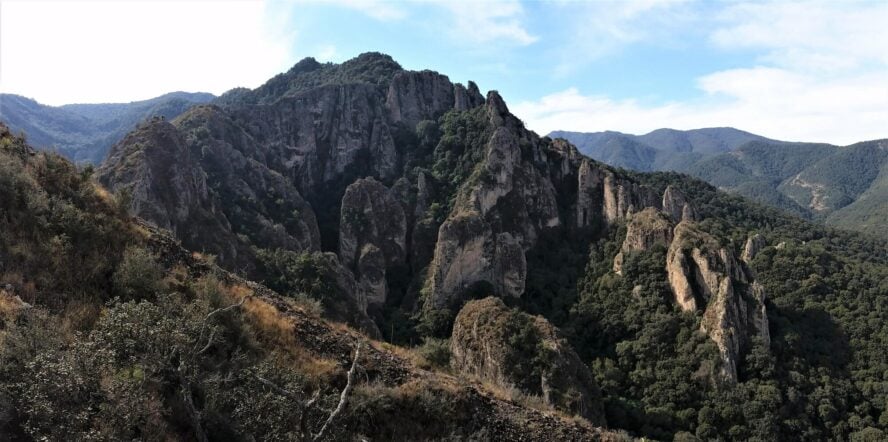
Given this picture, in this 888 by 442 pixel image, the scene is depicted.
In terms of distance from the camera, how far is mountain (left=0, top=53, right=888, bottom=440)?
937 centimetres

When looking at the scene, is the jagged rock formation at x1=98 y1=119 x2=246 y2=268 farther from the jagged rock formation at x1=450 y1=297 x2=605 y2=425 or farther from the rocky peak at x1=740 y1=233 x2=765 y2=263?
the rocky peak at x1=740 y1=233 x2=765 y2=263

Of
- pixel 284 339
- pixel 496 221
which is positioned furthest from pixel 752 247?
pixel 284 339

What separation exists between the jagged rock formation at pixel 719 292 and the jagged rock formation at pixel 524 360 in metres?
20.2

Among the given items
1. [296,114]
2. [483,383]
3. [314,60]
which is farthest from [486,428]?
[314,60]

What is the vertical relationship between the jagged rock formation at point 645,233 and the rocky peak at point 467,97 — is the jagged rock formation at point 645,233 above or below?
below

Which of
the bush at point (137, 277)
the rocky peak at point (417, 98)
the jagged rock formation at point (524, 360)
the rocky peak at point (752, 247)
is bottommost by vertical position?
the jagged rock formation at point (524, 360)

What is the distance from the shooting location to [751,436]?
135 ft

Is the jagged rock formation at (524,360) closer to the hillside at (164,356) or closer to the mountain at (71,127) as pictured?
the hillside at (164,356)

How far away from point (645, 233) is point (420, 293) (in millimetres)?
27543

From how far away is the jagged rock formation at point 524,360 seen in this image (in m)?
30.8

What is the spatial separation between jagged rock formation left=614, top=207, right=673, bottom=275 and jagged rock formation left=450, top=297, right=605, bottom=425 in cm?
2986

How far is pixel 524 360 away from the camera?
107ft

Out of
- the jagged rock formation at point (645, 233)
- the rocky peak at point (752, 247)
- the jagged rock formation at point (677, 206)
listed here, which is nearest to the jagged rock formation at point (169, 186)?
the jagged rock formation at point (645, 233)

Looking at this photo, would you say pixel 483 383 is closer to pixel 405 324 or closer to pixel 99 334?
pixel 99 334
